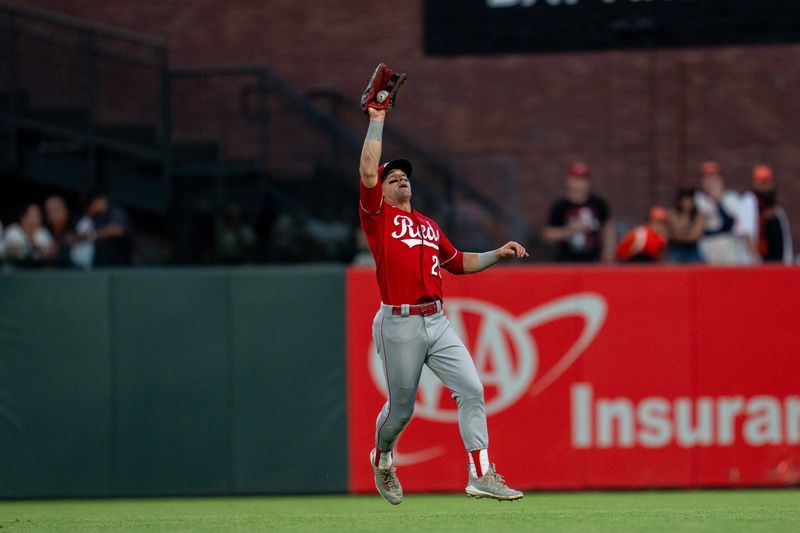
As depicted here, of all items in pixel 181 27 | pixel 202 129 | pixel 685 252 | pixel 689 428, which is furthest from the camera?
pixel 181 27

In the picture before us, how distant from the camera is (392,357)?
7840mm

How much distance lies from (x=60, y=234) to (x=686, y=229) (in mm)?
6155

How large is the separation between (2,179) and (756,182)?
8.66m

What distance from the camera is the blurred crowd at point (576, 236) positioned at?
1179 cm

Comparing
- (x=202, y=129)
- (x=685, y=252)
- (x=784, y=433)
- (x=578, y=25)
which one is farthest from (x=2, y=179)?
(x=784, y=433)

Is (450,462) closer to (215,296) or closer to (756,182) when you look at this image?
(215,296)

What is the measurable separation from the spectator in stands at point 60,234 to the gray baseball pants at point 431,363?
5.45 metres

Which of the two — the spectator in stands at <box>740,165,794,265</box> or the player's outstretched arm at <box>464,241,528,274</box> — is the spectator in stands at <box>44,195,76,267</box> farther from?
the spectator in stands at <box>740,165,794,265</box>

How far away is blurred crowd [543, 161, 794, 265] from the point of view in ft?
38.6

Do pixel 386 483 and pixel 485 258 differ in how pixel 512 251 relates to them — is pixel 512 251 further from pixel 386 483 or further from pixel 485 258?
pixel 386 483

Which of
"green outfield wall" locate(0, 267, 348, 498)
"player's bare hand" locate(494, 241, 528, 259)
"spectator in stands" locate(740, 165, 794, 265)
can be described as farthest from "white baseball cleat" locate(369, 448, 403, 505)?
"spectator in stands" locate(740, 165, 794, 265)

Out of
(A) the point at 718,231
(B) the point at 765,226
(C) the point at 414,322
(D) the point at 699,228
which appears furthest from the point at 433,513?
(B) the point at 765,226

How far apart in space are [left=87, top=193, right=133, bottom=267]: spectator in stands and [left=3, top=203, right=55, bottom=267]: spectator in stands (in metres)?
0.58

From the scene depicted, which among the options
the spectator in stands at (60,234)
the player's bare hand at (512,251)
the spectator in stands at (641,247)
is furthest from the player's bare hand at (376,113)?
the spectator in stands at (60,234)
